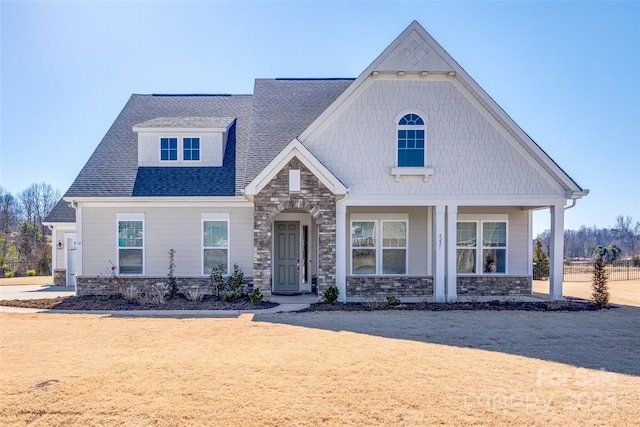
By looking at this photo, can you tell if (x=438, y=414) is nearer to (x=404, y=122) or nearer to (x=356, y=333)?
(x=356, y=333)

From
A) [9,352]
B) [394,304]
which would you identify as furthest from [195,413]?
[394,304]

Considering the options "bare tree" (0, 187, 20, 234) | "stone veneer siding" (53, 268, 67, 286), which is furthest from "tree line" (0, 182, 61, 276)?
"stone veneer siding" (53, 268, 67, 286)

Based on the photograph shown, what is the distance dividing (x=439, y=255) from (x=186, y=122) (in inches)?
411

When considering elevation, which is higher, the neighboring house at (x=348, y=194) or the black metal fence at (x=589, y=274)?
the neighboring house at (x=348, y=194)

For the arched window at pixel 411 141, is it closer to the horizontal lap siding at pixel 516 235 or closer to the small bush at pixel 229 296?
the horizontal lap siding at pixel 516 235

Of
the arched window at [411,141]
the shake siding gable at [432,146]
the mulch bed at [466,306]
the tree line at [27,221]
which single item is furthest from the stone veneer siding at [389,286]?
the tree line at [27,221]

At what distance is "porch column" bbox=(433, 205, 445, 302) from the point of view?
1289 centimetres

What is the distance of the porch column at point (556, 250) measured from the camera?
12867mm

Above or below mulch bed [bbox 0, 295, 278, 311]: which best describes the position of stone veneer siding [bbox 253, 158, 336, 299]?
above

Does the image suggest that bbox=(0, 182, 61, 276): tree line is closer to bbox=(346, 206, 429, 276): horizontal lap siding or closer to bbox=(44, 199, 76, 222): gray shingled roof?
bbox=(44, 199, 76, 222): gray shingled roof

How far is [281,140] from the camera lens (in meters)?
15.0

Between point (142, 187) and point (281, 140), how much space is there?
5.22 meters

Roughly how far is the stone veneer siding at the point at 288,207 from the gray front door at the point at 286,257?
2.00 metres

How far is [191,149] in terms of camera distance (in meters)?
15.3
